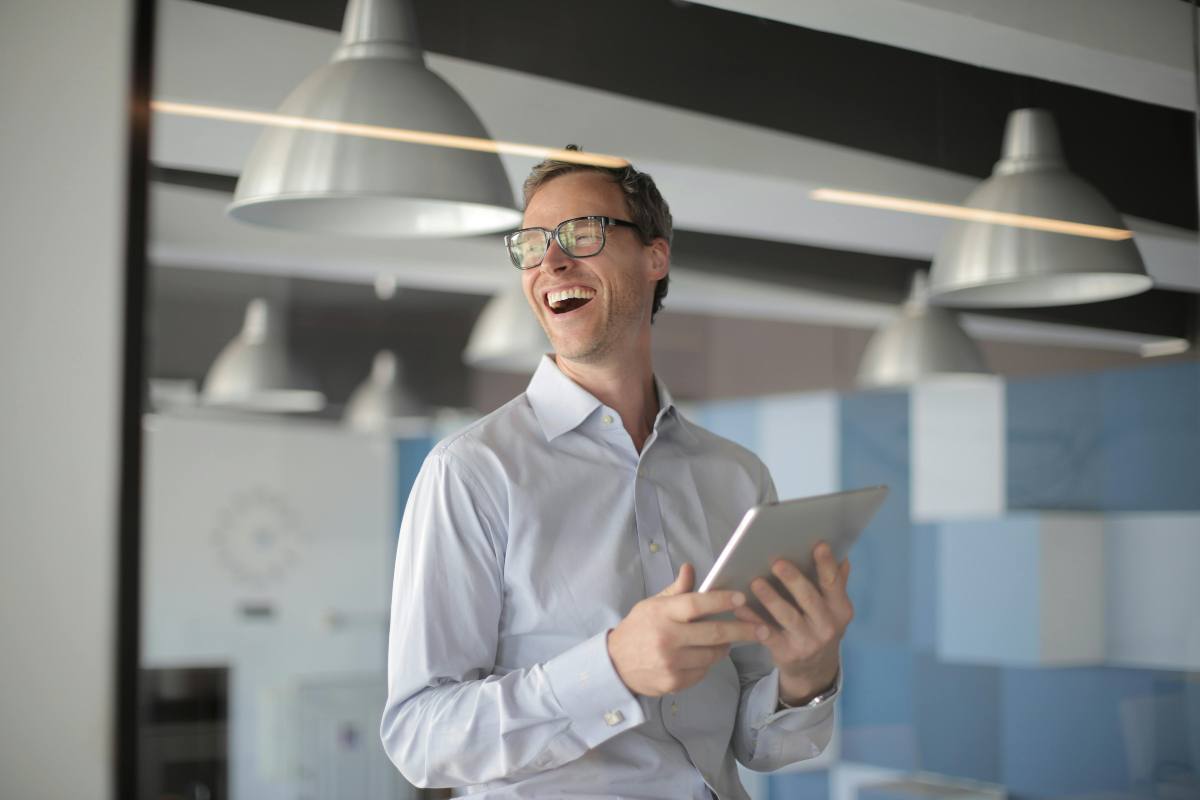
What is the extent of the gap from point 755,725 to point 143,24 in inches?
61.9

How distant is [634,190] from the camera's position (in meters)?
2.26

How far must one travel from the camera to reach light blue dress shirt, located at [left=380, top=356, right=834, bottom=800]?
5.83ft

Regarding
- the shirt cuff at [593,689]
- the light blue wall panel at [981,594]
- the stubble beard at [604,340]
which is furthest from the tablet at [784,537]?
the light blue wall panel at [981,594]

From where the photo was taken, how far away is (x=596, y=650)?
1.73 metres

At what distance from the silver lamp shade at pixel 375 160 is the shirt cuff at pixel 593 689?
875 millimetres

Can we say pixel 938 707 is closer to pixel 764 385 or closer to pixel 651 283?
pixel 764 385

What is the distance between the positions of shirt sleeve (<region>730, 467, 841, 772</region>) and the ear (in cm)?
65

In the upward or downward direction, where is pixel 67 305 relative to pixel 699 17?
downward

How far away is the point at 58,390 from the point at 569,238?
91cm

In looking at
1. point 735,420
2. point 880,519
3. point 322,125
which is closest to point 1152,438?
point 880,519

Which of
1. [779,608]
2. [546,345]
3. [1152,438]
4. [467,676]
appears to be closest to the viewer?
[779,608]

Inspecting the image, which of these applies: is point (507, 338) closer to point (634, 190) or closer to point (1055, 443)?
point (634, 190)

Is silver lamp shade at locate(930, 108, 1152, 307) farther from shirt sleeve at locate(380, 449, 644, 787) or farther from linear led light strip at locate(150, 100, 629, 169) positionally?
shirt sleeve at locate(380, 449, 644, 787)

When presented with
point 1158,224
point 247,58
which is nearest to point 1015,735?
point 1158,224
